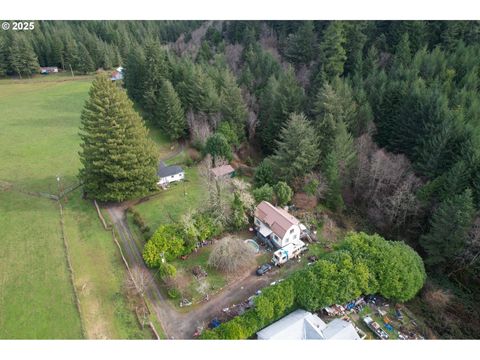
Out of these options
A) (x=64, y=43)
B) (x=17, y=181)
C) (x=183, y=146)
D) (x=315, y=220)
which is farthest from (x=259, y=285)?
(x=64, y=43)

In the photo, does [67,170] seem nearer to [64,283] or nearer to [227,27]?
[64,283]

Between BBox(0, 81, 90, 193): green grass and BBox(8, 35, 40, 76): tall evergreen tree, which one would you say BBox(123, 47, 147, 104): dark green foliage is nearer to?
BBox(0, 81, 90, 193): green grass

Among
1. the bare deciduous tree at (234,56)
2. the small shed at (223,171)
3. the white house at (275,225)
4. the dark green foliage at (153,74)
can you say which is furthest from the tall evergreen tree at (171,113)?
the white house at (275,225)

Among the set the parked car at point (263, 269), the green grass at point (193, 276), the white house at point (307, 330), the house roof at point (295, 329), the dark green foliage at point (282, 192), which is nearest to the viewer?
the white house at point (307, 330)

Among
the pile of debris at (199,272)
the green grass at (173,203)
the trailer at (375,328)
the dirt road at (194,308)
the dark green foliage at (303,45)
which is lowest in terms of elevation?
the trailer at (375,328)

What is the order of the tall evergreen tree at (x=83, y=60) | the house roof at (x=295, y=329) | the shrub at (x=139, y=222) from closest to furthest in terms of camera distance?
the house roof at (x=295, y=329) → the shrub at (x=139, y=222) → the tall evergreen tree at (x=83, y=60)

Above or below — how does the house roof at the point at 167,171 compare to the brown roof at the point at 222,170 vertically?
above

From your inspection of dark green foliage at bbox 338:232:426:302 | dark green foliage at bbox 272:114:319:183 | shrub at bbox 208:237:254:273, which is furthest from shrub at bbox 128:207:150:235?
dark green foliage at bbox 338:232:426:302

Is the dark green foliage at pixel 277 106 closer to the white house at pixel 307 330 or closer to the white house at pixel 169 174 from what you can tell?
the white house at pixel 169 174
